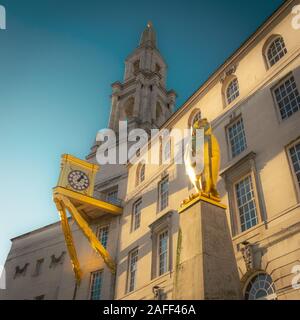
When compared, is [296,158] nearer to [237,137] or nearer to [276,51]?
[237,137]

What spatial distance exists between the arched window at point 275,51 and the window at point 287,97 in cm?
209

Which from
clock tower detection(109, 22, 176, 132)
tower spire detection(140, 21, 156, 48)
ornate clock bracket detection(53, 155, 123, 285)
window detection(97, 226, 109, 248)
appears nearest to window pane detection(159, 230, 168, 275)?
ornate clock bracket detection(53, 155, 123, 285)

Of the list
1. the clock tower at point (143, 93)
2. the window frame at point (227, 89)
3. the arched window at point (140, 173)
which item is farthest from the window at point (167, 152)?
the clock tower at point (143, 93)

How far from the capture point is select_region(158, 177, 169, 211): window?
21844mm

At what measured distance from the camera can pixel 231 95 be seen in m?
20.0

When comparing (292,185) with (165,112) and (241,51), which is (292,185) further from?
(165,112)

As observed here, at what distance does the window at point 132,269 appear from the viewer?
69.5ft

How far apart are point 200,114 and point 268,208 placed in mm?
10039

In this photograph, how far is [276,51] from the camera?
18156 millimetres

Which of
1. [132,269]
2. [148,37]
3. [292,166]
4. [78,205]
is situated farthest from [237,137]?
[148,37]

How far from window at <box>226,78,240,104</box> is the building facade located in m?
0.08

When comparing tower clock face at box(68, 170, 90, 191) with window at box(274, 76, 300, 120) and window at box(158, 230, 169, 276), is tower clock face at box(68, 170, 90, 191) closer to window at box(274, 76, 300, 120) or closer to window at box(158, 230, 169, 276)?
window at box(158, 230, 169, 276)
